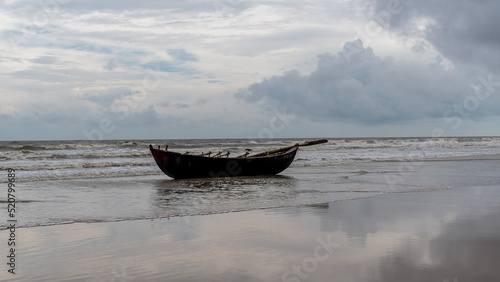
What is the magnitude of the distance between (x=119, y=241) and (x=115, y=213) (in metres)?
2.74

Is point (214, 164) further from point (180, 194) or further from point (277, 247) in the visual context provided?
point (277, 247)

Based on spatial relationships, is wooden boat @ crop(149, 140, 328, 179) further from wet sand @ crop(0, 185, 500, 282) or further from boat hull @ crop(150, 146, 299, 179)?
wet sand @ crop(0, 185, 500, 282)

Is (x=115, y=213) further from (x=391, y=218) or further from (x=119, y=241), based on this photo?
(x=391, y=218)

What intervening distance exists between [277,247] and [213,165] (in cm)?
1117

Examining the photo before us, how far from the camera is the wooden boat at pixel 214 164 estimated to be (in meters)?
16.6

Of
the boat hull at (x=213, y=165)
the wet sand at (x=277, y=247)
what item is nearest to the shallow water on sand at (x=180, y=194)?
the boat hull at (x=213, y=165)

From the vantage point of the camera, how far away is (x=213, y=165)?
56.6 feet

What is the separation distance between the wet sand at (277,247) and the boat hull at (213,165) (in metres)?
7.82

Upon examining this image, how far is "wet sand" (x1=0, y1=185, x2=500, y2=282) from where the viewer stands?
5.11 m

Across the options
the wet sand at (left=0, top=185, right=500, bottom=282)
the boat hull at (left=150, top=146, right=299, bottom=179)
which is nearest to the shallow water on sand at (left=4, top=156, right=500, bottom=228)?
the boat hull at (left=150, top=146, right=299, bottom=179)

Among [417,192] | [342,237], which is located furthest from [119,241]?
[417,192]

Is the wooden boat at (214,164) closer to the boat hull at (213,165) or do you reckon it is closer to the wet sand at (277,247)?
the boat hull at (213,165)

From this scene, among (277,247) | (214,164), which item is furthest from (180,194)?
(277,247)

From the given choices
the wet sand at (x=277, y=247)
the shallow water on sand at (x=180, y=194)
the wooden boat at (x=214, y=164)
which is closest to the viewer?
the wet sand at (x=277, y=247)
